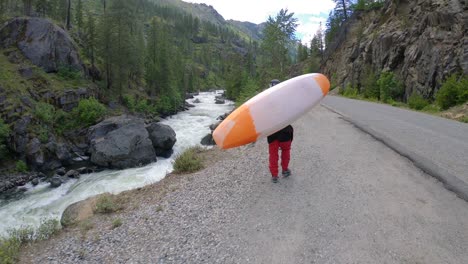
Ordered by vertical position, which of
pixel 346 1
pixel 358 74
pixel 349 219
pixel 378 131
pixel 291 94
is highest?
pixel 346 1

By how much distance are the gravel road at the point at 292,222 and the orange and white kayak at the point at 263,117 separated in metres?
Result: 1.25

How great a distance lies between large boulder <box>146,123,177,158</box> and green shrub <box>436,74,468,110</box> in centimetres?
1994

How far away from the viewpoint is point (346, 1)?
191ft

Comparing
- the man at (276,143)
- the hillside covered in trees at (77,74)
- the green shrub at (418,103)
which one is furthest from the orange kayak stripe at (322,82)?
the hillside covered in trees at (77,74)

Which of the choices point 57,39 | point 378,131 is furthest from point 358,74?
point 57,39

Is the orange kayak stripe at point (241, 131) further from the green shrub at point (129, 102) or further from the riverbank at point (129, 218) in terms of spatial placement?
the green shrub at point (129, 102)

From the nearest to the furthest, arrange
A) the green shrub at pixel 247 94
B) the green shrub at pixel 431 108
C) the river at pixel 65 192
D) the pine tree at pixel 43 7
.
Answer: the river at pixel 65 192, the green shrub at pixel 431 108, the green shrub at pixel 247 94, the pine tree at pixel 43 7

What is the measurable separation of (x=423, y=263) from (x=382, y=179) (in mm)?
2839

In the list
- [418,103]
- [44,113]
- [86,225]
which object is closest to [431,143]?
[86,225]

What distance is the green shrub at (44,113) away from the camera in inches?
971

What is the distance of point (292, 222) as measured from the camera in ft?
16.1

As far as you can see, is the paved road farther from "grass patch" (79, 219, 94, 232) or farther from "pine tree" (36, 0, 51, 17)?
"pine tree" (36, 0, 51, 17)

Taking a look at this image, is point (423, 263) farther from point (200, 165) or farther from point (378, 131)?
point (378, 131)

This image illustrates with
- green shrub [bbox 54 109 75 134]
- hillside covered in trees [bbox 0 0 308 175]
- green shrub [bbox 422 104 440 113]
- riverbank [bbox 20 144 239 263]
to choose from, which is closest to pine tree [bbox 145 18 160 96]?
hillside covered in trees [bbox 0 0 308 175]
